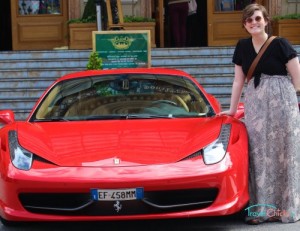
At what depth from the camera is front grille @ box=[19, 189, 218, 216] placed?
14.2 ft

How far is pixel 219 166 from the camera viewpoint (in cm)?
443

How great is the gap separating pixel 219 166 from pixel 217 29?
32.9 ft

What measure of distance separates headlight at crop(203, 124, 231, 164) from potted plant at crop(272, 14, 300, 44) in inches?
340

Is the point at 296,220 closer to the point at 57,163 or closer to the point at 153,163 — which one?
the point at 153,163

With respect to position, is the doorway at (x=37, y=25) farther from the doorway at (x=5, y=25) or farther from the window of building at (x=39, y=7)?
the doorway at (x=5, y=25)

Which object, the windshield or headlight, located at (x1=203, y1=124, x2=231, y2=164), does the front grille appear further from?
the windshield

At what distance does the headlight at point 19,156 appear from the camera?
446 centimetres

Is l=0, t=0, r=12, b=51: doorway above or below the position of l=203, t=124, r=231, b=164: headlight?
above

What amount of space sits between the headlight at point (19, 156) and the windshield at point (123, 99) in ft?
2.33

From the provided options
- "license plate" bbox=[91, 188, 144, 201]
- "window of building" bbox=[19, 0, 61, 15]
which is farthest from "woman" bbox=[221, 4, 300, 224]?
"window of building" bbox=[19, 0, 61, 15]

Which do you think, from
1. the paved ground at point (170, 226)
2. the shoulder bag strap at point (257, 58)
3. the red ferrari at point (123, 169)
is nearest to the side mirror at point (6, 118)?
the red ferrari at point (123, 169)

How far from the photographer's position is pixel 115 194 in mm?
4270

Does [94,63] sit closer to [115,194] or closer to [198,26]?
[115,194]

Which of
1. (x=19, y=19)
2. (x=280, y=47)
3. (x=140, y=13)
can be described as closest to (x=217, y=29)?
(x=140, y=13)
